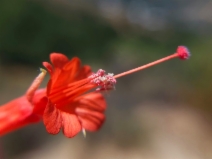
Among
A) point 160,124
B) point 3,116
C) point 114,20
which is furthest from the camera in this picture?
point 114,20

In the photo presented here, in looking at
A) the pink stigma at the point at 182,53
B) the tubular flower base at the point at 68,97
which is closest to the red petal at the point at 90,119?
the tubular flower base at the point at 68,97

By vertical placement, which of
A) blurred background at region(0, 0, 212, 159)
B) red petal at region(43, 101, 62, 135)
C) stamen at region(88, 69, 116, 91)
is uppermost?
blurred background at region(0, 0, 212, 159)

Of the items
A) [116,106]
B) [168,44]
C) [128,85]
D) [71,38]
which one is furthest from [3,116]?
[168,44]

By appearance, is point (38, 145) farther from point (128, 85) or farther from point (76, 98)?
point (76, 98)

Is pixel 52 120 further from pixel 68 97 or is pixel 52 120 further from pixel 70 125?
pixel 68 97

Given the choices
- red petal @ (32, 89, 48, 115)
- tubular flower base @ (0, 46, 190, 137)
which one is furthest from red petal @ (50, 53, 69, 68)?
red petal @ (32, 89, 48, 115)

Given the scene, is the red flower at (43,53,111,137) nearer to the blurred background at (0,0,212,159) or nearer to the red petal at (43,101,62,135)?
the red petal at (43,101,62,135)
